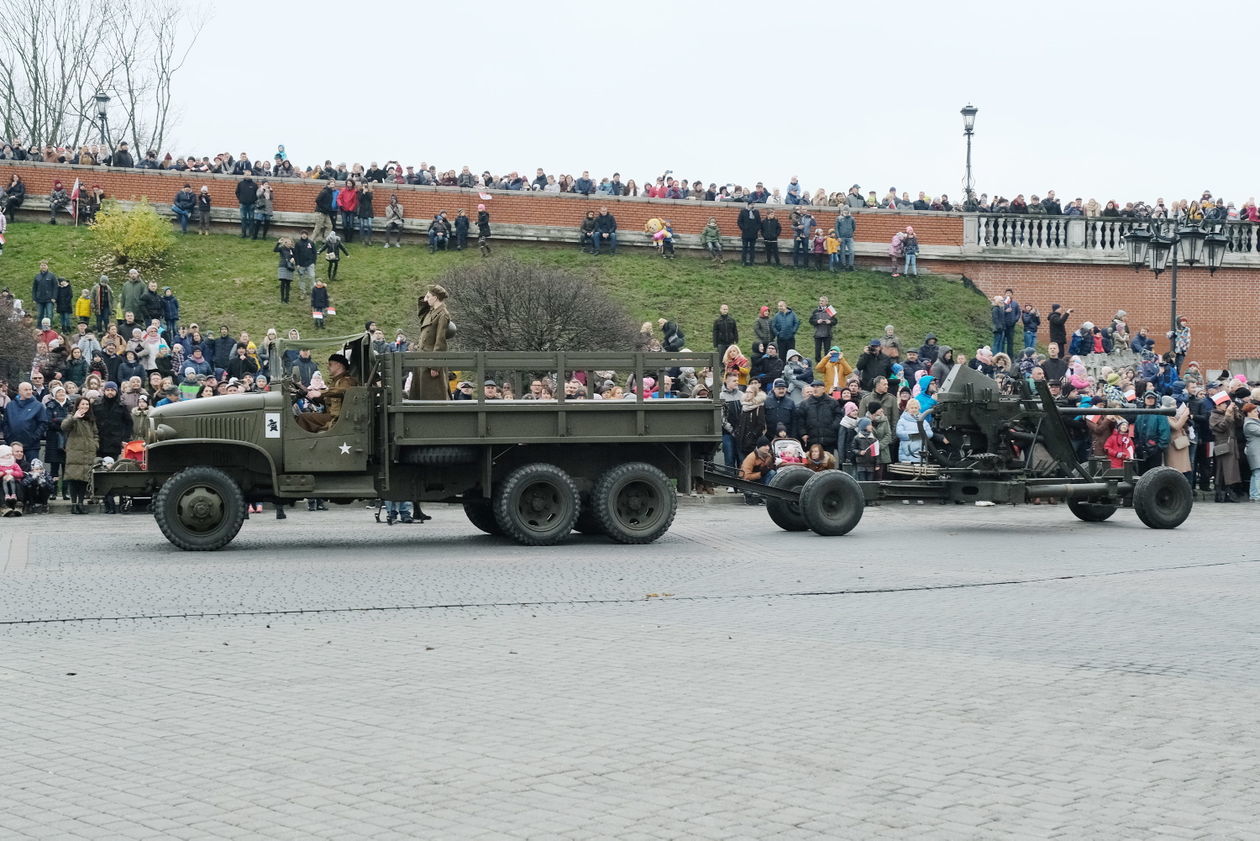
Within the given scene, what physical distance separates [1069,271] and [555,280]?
1877cm

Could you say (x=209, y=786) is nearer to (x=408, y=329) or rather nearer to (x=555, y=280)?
(x=555, y=280)

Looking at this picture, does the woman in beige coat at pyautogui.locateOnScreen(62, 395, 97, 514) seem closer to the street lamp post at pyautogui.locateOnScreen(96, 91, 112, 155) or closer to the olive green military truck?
the olive green military truck

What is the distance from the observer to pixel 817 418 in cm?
2502

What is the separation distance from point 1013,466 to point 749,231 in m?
23.7

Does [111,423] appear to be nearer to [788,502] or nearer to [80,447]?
[80,447]

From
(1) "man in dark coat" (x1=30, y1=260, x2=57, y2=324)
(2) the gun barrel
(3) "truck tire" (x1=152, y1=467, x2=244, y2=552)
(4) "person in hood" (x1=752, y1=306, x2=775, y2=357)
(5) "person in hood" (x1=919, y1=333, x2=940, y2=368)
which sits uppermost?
(1) "man in dark coat" (x1=30, y1=260, x2=57, y2=324)

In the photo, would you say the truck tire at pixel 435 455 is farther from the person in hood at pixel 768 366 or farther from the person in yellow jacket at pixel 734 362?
the person in hood at pixel 768 366

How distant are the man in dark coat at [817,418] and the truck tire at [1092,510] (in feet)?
14.5

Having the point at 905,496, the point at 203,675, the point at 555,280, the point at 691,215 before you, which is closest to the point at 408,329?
the point at 555,280

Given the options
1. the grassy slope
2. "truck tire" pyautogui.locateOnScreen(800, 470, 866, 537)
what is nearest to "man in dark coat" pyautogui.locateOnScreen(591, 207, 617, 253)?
the grassy slope

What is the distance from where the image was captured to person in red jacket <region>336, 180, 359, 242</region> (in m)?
42.6

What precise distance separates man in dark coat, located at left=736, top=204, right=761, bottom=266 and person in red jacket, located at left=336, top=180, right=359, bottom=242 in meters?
10.2

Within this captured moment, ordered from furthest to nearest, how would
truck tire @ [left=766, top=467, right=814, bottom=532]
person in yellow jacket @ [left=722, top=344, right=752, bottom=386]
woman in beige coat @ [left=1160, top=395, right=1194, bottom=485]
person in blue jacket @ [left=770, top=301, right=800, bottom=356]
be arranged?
person in blue jacket @ [left=770, top=301, right=800, bottom=356], person in yellow jacket @ [left=722, top=344, right=752, bottom=386], woman in beige coat @ [left=1160, top=395, right=1194, bottom=485], truck tire @ [left=766, top=467, right=814, bottom=532]

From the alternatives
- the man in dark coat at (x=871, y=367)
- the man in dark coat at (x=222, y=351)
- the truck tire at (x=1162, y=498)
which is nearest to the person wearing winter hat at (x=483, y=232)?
the man in dark coat at (x=222, y=351)
